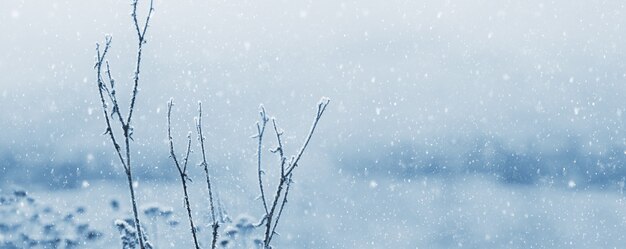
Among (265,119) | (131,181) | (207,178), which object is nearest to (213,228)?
(207,178)

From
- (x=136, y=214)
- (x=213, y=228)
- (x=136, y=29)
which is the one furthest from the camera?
(x=136, y=29)

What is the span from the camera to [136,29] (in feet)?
8.73

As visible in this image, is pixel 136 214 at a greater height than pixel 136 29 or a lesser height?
lesser

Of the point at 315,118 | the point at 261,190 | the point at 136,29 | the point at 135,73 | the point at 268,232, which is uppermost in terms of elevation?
the point at 136,29

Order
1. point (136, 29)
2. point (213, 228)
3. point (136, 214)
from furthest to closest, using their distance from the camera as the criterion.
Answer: point (136, 29) → point (213, 228) → point (136, 214)

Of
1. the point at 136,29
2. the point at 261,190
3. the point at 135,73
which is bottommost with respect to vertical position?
the point at 261,190

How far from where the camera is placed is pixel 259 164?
263cm

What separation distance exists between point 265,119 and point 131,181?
0.63 m

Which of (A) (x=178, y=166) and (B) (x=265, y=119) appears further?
(B) (x=265, y=119)

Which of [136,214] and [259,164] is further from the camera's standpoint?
[259,164]

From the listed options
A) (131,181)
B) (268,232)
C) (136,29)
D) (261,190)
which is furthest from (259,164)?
(136,29)

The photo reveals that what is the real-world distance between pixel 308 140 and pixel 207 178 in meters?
0.38

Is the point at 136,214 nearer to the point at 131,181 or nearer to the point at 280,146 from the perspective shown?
the point at 131,181

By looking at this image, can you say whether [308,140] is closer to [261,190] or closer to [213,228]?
[261,190]
